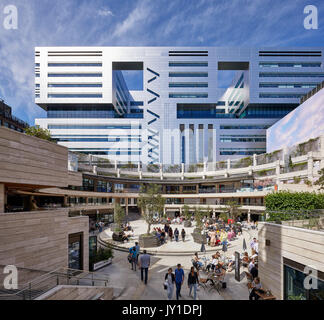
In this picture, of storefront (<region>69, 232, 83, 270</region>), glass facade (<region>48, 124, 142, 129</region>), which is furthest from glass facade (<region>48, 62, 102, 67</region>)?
storefront (<region>69, 232, 83, 270</region>)

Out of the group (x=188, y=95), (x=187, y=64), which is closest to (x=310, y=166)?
(x=188, y=95)

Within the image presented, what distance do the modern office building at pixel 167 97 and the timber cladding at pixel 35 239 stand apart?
142 ft

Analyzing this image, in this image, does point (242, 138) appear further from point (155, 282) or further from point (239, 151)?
point (155, 282)

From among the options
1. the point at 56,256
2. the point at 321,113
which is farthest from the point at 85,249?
the point at 321,113

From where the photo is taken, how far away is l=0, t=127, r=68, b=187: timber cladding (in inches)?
256

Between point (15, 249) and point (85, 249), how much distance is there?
4539 millimetres

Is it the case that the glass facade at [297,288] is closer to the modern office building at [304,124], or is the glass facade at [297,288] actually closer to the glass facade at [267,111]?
the modern office building at [304,124]

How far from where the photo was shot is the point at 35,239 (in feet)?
24.6

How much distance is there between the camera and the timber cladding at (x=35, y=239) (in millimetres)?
6500

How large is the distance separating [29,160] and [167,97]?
51702 millimetres

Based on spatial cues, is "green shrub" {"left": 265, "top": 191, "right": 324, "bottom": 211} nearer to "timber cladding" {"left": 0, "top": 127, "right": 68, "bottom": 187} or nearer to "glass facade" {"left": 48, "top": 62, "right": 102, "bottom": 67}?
"timber cladding" {"left": 0, "top": 127, "right": 68, "bottom": 187}

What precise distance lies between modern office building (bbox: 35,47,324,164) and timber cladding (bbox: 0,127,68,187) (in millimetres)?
43074

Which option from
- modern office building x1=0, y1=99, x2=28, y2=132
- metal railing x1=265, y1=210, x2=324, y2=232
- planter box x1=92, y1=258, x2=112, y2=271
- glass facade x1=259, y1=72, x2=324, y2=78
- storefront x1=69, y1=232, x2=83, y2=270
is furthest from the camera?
glass facade x1=259, y1=72, x2=324, y2=78
